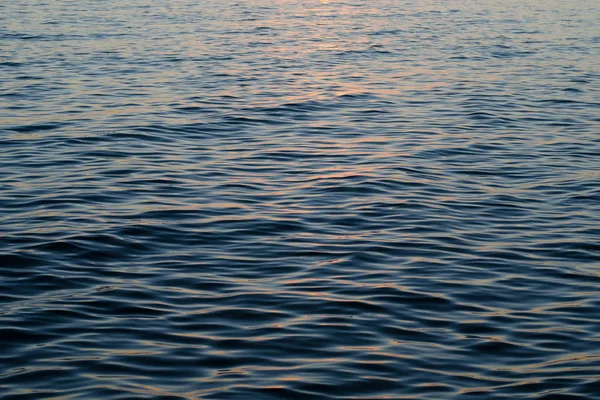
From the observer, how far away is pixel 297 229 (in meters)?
13.3

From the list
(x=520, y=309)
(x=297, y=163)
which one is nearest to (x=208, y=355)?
(x=520, y=309)

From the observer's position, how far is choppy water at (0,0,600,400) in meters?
8.89

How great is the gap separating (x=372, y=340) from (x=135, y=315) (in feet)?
8.24

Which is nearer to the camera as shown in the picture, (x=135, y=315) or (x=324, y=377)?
(x=324, y=377)

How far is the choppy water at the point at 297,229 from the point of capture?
8.89m

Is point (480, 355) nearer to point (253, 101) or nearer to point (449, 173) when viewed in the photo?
point (449, 173)

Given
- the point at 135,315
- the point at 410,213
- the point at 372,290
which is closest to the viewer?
the point at 135,315

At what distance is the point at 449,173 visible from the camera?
16672mm

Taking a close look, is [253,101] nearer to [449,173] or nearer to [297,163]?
[297,163]

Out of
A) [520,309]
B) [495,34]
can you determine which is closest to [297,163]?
[520,309]

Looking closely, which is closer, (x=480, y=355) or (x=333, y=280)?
(x=480, y=355)

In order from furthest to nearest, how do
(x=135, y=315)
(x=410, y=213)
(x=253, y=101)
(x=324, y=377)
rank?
(x=253, y=101) → (x=410, y=213) → (x=135, y=315) → (x=324, y=377)

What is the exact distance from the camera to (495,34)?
37.3 m

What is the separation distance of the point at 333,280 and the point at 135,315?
2458 millimetres
